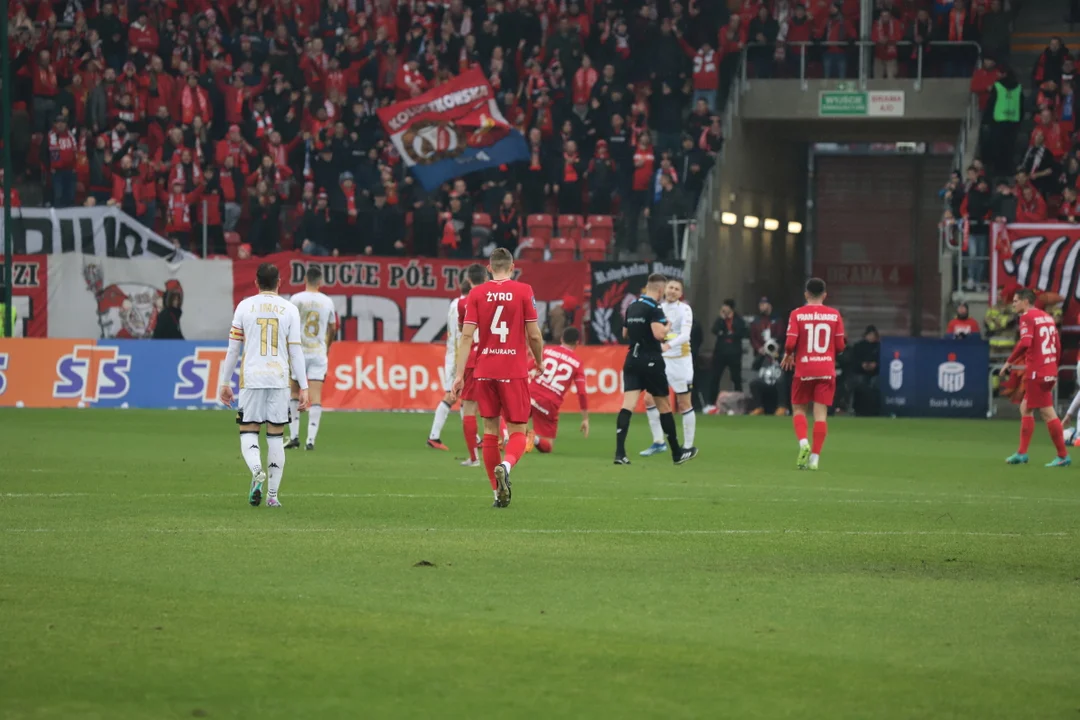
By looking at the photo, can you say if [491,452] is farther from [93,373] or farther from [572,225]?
[572,225]

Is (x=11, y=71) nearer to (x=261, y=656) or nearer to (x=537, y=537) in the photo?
(x=537, y=537)

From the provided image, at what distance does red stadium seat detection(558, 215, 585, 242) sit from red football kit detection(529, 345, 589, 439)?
13.2 m

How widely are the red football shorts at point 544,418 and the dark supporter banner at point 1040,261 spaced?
13.2 meters

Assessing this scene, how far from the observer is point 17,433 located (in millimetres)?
22266

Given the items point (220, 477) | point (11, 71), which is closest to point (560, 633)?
point (220, 477)

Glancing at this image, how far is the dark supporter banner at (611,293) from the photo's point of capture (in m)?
31.4

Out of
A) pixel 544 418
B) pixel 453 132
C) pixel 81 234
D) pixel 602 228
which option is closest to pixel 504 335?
pixel 544 418

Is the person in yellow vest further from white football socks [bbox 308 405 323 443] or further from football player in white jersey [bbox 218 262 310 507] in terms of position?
football player in white jersey [bbox 218 262 310 507]

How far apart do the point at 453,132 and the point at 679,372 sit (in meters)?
15.0

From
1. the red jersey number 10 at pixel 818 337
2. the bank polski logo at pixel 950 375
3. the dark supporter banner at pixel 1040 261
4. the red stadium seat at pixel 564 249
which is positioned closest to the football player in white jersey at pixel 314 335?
the red jersey number 10 at pixel 818 337

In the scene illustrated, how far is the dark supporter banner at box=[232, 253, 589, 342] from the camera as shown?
31.9m

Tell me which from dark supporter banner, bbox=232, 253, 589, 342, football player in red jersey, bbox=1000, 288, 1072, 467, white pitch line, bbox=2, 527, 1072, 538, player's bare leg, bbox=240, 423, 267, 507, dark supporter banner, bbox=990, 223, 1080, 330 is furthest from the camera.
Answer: dark supporter banner, bbox=232, 253, 589, 342

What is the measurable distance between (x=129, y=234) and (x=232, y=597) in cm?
2511

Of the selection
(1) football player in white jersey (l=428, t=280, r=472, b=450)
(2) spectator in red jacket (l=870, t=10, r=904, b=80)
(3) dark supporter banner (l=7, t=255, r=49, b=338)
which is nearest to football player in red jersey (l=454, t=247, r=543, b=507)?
(1) football player in white jersey (l=428, t=280, r=472, b=450)
